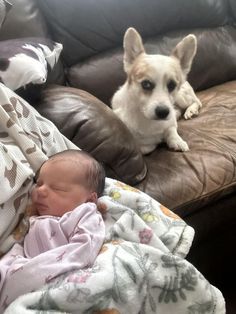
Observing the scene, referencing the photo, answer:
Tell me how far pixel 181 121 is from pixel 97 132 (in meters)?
0.78

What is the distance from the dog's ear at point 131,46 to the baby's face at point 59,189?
94cm

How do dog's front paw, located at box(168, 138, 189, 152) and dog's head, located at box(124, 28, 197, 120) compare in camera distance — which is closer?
dog's front paw, located at box(168, 138, 189, 152)

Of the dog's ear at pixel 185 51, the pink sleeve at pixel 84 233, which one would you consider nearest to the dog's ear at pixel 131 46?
the dog's ear at pixel 185 51

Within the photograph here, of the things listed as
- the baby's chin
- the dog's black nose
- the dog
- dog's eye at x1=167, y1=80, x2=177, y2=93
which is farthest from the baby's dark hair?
dog's eye at x1=167, y1=80, x2=177, y2=93

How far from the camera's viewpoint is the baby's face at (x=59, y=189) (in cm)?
104

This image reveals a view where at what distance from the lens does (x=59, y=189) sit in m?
1.06

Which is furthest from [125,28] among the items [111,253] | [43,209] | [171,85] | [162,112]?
[111,253]

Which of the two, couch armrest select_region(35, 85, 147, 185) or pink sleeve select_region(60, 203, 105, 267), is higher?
pink sleeve select_region(60, 203, 105, 267)

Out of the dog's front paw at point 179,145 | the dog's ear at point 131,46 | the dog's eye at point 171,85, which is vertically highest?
the dog's ear at point 131,46

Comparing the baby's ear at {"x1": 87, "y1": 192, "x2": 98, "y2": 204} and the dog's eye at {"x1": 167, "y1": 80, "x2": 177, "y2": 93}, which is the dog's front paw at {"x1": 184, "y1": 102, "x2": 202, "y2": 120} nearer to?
the dog's eye at {"x1": 167, "y1": 80, "x2": 177, "y2": 93}

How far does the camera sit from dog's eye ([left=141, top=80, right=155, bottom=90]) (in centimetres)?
Result: 182

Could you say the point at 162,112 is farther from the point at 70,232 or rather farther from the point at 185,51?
the point at 70,232

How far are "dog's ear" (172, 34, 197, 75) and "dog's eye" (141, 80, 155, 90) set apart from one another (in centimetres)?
22

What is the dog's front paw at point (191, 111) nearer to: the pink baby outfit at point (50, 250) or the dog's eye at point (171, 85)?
the dog's eye at point (171, 85)
